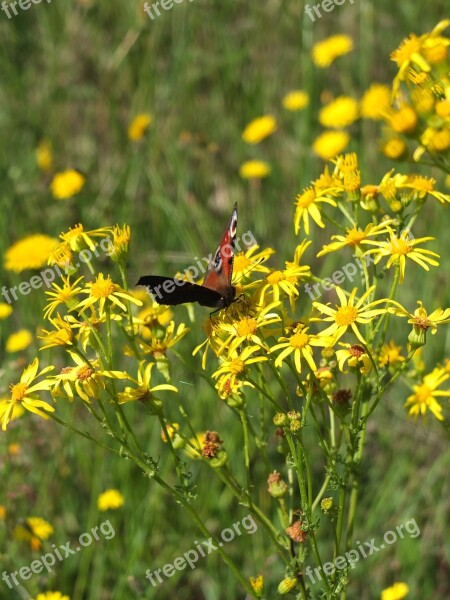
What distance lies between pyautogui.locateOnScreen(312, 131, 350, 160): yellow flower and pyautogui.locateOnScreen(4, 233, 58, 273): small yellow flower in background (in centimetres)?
261

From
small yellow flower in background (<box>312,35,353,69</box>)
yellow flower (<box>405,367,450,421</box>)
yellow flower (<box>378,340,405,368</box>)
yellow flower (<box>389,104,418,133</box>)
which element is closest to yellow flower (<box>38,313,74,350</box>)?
yellow flower (<box>378,340,405,368</box>)

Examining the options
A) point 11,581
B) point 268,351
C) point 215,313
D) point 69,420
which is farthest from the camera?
point 69,420

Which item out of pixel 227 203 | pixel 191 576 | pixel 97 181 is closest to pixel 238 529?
pixel 191 576

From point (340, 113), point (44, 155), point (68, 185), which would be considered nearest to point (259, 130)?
point (340, 113)

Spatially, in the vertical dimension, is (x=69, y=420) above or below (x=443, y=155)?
below

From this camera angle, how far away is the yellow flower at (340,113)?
7164 mm

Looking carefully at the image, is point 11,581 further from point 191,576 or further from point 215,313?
point 215,313

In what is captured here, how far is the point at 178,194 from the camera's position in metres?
6.63

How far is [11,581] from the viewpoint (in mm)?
4336

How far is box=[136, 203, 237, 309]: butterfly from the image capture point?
2.96 m

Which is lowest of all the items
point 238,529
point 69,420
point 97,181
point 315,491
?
point 315,491

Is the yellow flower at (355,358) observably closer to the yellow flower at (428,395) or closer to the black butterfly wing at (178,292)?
the black butterfly wing at (178,292)

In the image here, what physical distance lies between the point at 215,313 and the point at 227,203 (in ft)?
12.9

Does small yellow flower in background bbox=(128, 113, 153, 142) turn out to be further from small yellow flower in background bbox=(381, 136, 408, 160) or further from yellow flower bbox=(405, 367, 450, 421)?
yellow flower bbox=(405, 367, 450, 421)
